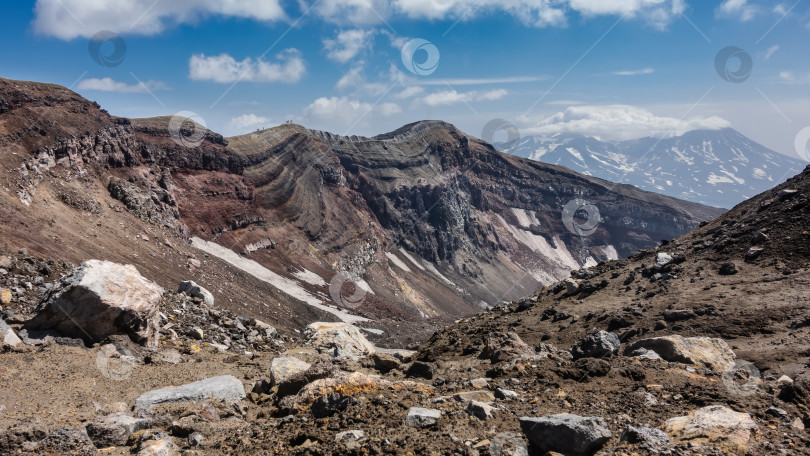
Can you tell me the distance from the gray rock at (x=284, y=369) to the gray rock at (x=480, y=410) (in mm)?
4348

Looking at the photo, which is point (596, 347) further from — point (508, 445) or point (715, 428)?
point (508, 445)

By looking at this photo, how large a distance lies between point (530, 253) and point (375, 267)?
87.4 m

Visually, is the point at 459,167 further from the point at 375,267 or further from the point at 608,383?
the point at 608,383

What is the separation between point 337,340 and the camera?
1989 centimetres

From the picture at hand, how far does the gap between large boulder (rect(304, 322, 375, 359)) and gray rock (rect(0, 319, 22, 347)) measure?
9.50 meters

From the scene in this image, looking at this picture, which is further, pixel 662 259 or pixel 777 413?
pixel 662 259

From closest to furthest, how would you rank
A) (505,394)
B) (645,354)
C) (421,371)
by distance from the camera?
(505,394) < (645,354) < (421,371)

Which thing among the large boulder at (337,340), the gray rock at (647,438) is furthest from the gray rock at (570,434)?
the large boulder at (337,340)

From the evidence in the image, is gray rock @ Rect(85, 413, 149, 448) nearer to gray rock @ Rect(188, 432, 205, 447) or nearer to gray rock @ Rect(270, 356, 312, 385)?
gray rock @ Rect(188, 432, 205, 447)

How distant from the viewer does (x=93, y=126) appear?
2191 inches

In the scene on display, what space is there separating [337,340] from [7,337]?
36.7 feet

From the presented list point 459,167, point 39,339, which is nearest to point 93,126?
point 39,339

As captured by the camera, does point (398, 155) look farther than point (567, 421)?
Yes

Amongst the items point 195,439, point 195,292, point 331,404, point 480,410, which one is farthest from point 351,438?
point 195,292
